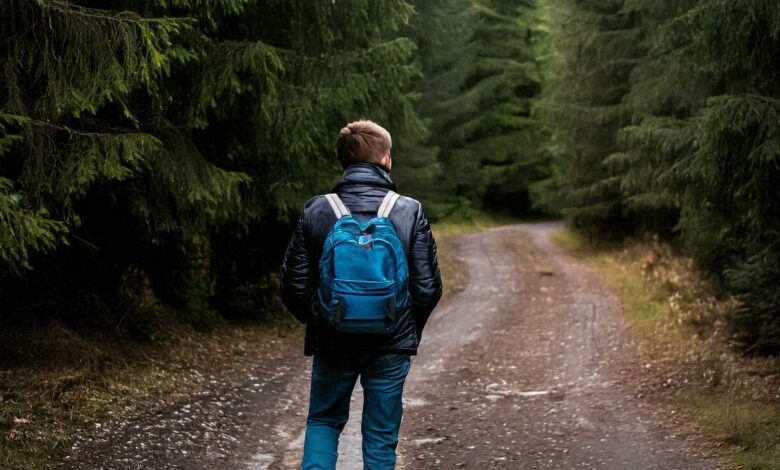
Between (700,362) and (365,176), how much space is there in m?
6.57

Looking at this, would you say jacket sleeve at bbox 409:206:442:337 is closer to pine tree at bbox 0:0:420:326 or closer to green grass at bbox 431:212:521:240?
pine tree at bbox 0:0:420:326

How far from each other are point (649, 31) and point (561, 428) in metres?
12.9

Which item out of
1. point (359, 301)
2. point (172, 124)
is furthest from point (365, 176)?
point (172, 124)

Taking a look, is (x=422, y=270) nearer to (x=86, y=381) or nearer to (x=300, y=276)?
(x=300, y=276)

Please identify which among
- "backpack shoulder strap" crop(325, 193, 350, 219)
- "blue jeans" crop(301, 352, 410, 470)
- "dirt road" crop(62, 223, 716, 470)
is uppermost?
"backpack shoulder strap" crop(325, 193, 350, 219)

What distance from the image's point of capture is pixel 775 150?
721 cm

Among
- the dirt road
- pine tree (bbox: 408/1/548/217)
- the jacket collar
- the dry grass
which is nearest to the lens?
the jacket collar

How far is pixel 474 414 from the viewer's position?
24.8ft

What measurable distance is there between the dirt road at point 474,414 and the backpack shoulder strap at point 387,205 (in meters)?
2.68

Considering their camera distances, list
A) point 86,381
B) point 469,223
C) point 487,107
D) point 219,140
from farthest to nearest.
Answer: point 487,107 < point 469,223 < point 219,140 < point 86,381

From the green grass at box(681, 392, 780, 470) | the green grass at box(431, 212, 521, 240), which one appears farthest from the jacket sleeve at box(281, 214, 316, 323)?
the green grass at box(431, 212, 521, 240)

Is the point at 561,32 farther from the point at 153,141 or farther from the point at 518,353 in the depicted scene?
the point at 153,141

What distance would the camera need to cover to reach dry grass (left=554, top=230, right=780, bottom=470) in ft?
20.7

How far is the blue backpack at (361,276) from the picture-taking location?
381cm
